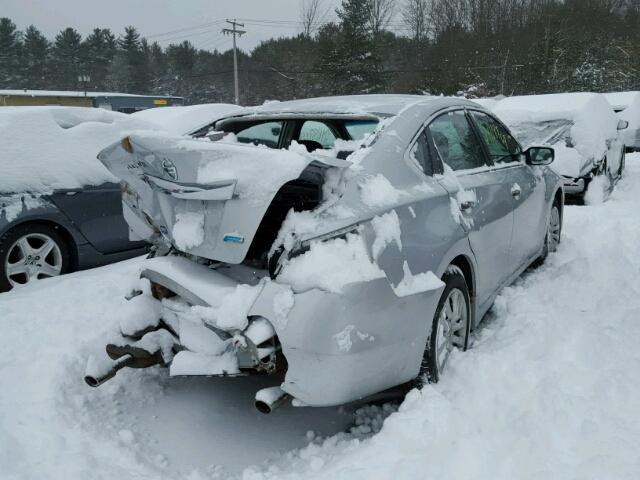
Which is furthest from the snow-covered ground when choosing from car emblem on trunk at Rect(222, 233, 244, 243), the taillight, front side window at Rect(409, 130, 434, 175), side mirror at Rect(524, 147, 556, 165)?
side mirror at Rect(524, 147, 556, 165)

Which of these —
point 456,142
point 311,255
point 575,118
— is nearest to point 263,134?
point 456,142

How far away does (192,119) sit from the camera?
9.48 meters

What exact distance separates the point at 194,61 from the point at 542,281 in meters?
67.8

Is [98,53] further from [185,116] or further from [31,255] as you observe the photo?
[31,255]

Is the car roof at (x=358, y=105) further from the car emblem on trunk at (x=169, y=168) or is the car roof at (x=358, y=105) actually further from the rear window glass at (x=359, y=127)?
the car emblem on trunk at (x=169, y=168)

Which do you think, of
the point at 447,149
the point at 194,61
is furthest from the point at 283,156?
the point at 194,61

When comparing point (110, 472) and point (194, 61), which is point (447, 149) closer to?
point (110, 472)

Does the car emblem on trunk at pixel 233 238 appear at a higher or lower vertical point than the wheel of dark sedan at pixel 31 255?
higher

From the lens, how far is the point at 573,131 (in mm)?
8906

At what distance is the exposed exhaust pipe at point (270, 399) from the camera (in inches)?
89.4

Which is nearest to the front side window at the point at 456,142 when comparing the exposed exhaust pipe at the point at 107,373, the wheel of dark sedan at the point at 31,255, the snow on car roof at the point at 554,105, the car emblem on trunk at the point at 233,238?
the car emblem on trunk at the point at 233,238

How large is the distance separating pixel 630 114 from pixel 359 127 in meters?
14.5

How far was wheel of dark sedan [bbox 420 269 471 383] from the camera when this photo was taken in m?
2.78

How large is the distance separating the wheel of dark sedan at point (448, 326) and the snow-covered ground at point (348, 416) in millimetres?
98
